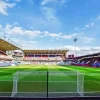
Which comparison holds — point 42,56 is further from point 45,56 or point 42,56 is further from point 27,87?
point 27,87

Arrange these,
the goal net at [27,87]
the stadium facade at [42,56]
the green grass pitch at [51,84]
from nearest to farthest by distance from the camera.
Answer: the goal net at [27,87], the green grass pitch at [51,84], the stadium facade at [42,56]

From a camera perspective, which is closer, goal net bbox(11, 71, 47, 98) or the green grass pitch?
goal net bbox(11, 71, 47, 98)

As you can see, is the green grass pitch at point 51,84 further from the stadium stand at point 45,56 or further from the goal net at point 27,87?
the stadium stand at point 45,56

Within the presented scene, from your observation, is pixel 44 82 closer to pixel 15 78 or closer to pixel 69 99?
pixel 15 78

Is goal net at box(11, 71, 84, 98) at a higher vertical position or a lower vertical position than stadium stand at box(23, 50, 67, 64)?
lower

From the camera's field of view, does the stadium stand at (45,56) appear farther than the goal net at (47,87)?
Yes

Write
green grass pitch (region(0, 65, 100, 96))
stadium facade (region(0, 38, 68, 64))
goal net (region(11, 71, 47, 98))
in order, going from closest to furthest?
goal net (region(11, 71, 47, 98))
green grass pitch (region(0, 65, 100, 96))
stadium facade (region(0, 38, 68, 64))

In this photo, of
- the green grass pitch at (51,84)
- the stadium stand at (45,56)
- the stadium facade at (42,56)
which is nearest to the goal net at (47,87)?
the green grass pitch at (51,84)

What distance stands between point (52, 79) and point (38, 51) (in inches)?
5012

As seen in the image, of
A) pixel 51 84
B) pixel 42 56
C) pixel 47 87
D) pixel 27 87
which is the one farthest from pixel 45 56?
pixel 47 87

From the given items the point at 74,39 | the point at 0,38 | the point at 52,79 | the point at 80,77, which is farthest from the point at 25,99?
the point at 74,39

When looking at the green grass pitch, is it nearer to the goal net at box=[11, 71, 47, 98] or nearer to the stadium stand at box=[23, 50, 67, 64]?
the goal net at box=[11, 71, 47, 98]

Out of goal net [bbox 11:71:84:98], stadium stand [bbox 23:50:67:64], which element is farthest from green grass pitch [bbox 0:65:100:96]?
stadium stand [bbox 23:50:67:64]

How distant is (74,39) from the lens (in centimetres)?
12462
